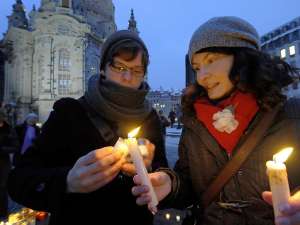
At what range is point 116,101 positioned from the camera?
2279mm

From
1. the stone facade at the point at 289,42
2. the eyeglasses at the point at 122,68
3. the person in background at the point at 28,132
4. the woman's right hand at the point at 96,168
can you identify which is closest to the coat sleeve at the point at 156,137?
the eyeglasses at the point at 122,68

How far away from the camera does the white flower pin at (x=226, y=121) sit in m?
1.94

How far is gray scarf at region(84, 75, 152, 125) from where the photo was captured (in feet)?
7.32

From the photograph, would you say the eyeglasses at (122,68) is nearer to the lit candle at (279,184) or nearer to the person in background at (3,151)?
the lit candle at (279,184)

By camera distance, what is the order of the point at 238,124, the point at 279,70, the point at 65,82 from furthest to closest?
1. the point at 65,82
2. the point at 279,70
3. the point at 238,124

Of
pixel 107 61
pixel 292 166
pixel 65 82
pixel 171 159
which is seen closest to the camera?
pixel 292 166

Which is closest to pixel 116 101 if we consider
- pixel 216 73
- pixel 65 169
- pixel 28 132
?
pixel 65 169

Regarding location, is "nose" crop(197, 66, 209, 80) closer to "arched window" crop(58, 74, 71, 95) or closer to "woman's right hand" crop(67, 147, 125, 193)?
"woman's right hand" crop(67, 147, 125, 193)

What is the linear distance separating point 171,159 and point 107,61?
7576mm

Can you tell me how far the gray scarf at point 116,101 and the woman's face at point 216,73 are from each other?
1.76ft

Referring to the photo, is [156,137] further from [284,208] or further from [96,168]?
[284,208]

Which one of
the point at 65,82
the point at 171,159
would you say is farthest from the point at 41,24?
the point at 171,159

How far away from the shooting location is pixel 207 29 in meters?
2.10

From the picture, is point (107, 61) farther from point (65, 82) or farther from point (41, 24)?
point (41, 24)
